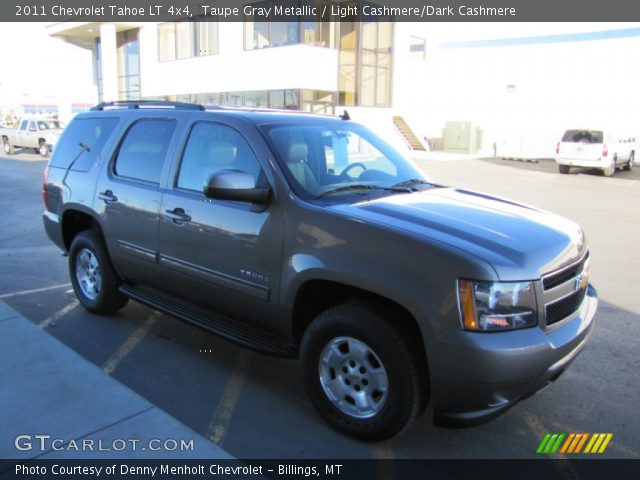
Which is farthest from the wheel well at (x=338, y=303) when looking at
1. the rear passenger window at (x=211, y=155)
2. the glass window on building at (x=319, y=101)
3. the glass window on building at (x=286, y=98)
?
the glass window on building at (x=319, y=101)

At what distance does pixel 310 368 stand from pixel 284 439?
1.42ft

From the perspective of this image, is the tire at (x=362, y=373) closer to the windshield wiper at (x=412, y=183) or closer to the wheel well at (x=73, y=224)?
the windshield wiper at (x=412, y=183)

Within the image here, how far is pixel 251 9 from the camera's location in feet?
94.5

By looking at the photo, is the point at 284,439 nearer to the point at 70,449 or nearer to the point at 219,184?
the point at 70,449

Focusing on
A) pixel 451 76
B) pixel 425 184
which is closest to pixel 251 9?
pixel 451 76

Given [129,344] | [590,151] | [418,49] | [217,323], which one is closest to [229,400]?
[217,323]

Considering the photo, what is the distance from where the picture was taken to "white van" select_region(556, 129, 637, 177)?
21.4m

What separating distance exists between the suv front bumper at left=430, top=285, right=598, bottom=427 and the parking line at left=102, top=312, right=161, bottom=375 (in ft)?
8.25

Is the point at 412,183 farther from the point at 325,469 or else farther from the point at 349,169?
the point at 325,469

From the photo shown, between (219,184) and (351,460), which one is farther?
(219,184)

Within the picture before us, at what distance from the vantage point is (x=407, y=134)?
3384 centimetres

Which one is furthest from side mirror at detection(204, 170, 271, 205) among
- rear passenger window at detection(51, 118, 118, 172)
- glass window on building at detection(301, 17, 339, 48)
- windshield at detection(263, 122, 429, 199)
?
glass window on building at detection(301, 17, 339, 48)

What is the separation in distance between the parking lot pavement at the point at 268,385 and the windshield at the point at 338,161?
1446 millimetres

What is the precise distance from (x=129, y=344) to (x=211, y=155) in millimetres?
1760
